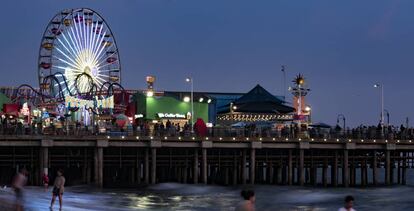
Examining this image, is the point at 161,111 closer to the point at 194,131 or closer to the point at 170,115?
the point at 170,115

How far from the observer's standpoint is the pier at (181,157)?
45.4 meters

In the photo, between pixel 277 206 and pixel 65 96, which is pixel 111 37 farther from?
pixel 277 206

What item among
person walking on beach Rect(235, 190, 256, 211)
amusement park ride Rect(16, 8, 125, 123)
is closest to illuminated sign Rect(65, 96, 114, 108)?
amusement park ride Rect(16, 8, 125, 123)

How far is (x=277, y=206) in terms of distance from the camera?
36219mm

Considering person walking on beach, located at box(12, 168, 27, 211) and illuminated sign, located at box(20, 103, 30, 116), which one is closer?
person walking on beach, located at box(12, 168, 27, 211)

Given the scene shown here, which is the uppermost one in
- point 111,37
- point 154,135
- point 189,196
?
point 111,37

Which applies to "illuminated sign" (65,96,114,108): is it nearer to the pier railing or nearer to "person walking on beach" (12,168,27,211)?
the pier railing

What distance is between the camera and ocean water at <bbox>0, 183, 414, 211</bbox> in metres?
32.7

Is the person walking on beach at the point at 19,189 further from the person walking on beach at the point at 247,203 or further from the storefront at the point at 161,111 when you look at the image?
the storefront at the point at 161,111

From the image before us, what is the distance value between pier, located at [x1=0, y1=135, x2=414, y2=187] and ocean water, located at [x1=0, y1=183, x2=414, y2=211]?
6.22 feet

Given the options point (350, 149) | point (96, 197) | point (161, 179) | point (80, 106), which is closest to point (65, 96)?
point (80, 106)

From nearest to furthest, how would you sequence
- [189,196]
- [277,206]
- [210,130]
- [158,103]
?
[277,206] → [189,196] → [210,130] → [158,103]

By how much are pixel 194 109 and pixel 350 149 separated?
2283 cm

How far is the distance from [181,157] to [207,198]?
9.47m
